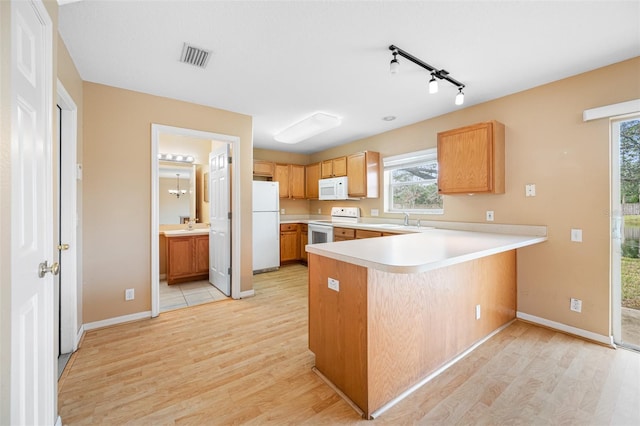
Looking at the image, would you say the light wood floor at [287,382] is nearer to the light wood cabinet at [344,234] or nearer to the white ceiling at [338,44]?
the light wood cabinet at [344,234]

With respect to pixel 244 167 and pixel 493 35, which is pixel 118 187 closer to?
pixel 244 167

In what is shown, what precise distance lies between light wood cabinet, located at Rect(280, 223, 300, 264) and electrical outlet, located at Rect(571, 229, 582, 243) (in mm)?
4151

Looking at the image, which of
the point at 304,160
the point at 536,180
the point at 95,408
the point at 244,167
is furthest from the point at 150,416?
the point at 304,160

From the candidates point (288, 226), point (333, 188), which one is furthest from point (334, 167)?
point (288, 226)

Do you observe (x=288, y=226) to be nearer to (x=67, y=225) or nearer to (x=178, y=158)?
(x=178, y=158)

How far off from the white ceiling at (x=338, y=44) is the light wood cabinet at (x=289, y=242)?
9.45 ft

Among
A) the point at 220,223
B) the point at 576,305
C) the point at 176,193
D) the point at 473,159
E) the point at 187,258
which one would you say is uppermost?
the point at 473,159

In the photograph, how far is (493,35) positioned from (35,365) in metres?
3.17

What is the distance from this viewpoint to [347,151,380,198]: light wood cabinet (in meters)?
4.32

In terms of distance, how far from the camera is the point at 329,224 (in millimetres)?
4629

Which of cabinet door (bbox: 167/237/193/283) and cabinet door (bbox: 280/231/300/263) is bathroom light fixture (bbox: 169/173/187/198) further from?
cabinet door (bbox: 280/231/300/263)

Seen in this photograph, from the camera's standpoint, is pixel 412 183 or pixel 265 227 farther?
pixel 265 227

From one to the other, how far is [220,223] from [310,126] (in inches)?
73.7

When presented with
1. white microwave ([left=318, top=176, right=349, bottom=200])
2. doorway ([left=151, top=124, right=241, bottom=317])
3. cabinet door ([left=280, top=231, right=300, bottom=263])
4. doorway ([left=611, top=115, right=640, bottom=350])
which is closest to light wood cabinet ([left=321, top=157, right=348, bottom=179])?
white microwave ([left=318, top=176, right=349, bottom=200])
